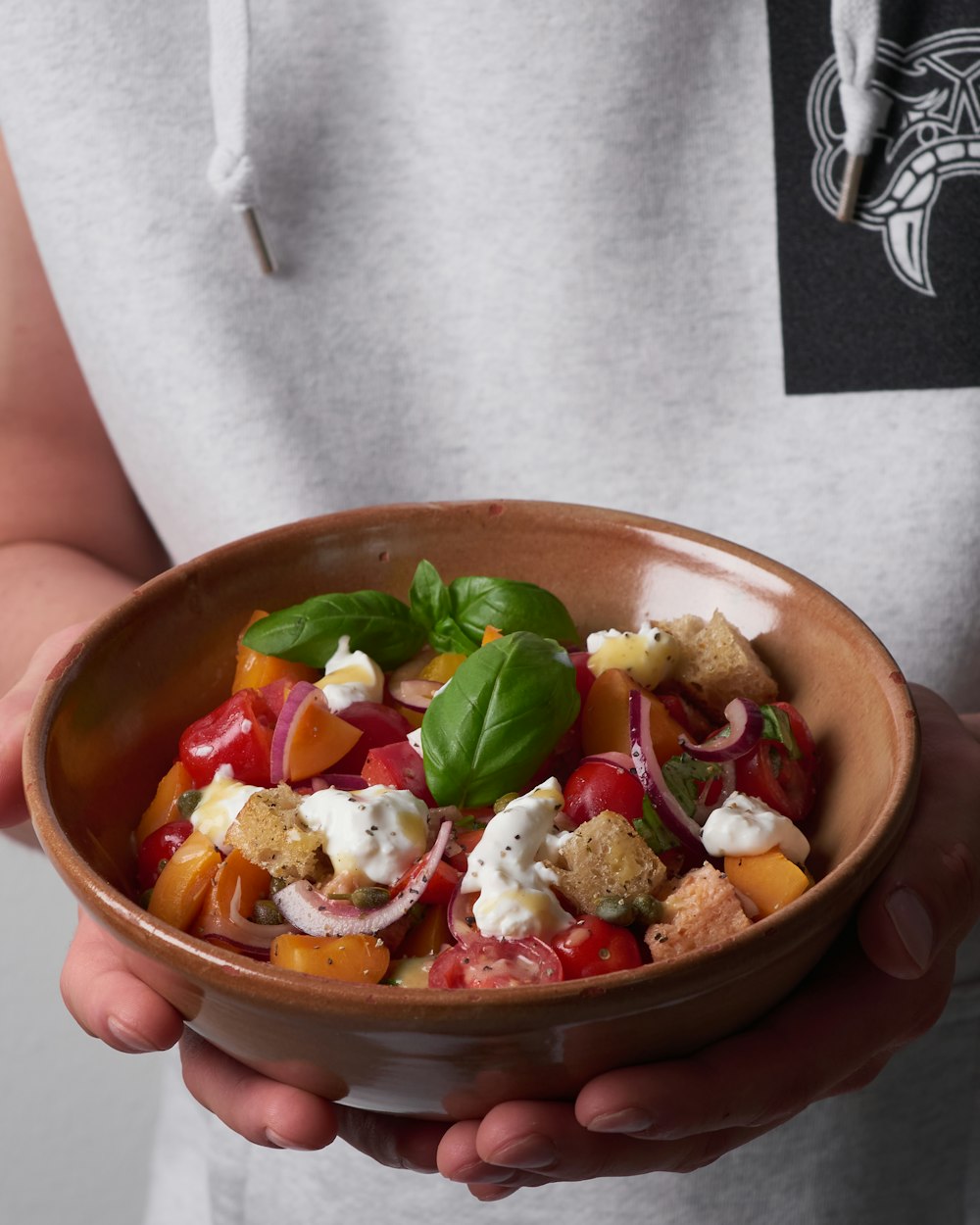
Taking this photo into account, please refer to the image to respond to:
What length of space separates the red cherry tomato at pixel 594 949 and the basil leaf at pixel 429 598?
449 mm

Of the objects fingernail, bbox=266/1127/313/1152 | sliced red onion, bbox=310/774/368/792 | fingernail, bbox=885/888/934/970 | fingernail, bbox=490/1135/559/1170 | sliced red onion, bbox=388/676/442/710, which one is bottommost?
fingernail, bbox=266/1127/313/1152

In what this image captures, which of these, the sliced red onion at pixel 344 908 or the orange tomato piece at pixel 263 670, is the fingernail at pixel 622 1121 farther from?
the orange tomato piece at pixel 263 670

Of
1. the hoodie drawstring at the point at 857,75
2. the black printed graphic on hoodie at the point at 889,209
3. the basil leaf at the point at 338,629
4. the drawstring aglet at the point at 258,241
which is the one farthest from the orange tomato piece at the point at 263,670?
the hoodie drawstring at the point at 857,75

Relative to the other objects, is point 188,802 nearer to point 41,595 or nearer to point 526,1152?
point 526,1152

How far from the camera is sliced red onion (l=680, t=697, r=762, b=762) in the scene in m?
1.17

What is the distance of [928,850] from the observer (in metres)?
1.08

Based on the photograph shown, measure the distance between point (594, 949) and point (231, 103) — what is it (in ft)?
4.16

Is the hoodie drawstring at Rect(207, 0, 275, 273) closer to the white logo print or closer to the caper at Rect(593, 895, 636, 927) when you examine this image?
the white logo print

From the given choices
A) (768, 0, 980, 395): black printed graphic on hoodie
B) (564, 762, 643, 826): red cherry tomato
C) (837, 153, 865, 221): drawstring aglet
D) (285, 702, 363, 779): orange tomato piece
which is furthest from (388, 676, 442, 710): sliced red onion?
(837, 153, 865, 221): drawstring aglet

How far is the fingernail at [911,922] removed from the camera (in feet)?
3.36

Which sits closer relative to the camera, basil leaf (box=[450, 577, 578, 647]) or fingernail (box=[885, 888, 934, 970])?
fingernail (box=[885, 888, 934, 970])

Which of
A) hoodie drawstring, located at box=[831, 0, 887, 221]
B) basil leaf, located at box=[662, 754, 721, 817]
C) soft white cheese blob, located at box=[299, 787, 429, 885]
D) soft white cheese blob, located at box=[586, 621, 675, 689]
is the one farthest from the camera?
hoodie drawstring, located at box=[831, 0, 887, 221]

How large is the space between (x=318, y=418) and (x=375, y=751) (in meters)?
0.81

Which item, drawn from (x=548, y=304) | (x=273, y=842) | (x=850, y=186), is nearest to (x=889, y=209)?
(x=850, y=186)
